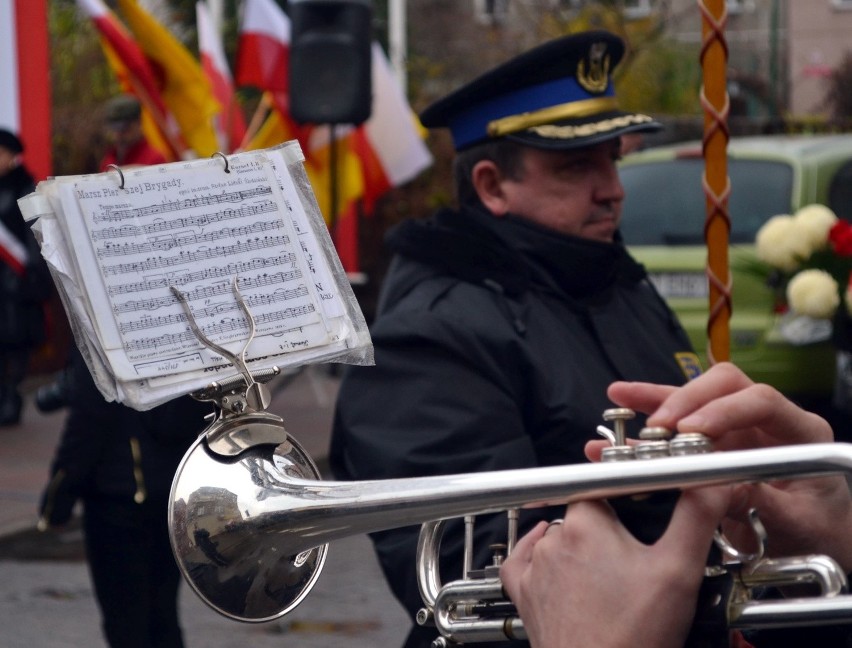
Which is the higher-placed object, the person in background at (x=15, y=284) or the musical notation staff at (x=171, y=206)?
the musical notation staff at (x=171, y=206)

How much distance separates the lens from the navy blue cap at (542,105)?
97.7 inches

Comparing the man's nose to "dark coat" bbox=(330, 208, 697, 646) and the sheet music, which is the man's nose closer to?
"dark coat" bbox=(330, 208, 697, 646)

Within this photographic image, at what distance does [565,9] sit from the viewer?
17891 millimetres

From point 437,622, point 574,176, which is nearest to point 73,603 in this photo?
point 574,176

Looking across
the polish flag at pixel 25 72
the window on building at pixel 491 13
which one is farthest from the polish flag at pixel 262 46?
the window on building at pixel 491 13

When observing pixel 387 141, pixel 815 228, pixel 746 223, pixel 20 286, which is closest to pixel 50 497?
pixel 815 228

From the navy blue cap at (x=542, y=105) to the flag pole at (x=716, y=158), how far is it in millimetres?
214

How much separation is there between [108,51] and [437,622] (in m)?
7.55

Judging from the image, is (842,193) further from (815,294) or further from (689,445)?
(689,445)

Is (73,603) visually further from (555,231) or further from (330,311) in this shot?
(330,311)

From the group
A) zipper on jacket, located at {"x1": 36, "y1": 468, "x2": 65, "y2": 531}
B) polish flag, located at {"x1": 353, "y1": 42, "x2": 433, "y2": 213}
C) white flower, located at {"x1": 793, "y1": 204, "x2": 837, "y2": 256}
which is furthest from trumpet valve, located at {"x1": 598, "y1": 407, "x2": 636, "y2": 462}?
polish flag, located at {"x1": 353, "y1": 42, "x2": 433, "y2": 213}

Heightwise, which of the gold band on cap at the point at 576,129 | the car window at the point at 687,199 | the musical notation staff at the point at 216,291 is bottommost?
the car window at the point at 687,199

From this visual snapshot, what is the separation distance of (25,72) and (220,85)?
9.59ft

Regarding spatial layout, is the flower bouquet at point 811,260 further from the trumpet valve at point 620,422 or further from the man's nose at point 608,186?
the trumpet valve at point 620,422
